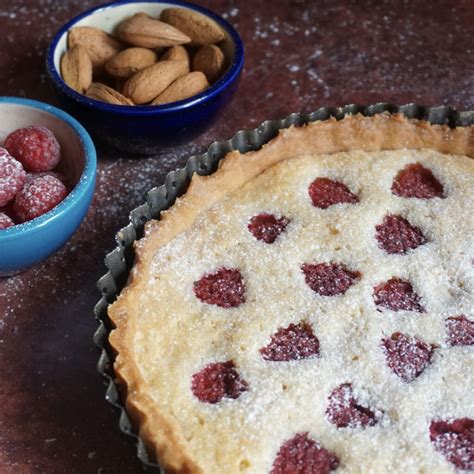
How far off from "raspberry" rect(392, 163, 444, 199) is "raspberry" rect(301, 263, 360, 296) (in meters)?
0.30

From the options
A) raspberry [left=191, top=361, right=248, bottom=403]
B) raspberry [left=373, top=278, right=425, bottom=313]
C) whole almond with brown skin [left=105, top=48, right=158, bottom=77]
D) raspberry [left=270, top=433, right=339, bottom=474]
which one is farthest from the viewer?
whole almond with brown skin [left=105, top=48, right=158, bottom=77]

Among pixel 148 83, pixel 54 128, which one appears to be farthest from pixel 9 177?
pixel 148 83

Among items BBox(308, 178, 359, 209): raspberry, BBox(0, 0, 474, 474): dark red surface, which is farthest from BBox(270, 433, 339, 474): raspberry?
BBox(308, 178, 359, 209): raspberry

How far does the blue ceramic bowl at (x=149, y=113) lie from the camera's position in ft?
6.34

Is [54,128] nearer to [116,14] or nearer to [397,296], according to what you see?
[116,14]

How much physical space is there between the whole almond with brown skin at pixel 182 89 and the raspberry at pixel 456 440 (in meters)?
1.09

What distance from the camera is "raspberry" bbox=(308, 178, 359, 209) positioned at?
73.2 inches

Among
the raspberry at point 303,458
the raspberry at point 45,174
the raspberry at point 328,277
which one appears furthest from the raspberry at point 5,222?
the raspberry at point 303,458

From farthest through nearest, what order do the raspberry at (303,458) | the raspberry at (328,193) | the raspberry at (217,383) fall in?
the raspberry at (328,193) → the raspberry at (217,383) → the raspberry at (303,458)

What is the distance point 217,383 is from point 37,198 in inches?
23.8

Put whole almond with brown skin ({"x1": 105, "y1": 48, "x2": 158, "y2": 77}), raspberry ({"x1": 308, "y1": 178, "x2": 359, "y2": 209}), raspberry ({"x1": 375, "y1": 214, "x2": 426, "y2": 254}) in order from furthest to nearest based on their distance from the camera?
1. whole almond with brown skin ({"x1": 105, "y1": 48, "x2": 158, "y2": 77})
2. raspberry ({"x1": 308, "y1": 178, "x2": 359, "y2": 209})
3. raspberry ({"x1": 375, "y1": 214, "x2": 426, "y2": 254})

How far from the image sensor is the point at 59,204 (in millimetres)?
1688

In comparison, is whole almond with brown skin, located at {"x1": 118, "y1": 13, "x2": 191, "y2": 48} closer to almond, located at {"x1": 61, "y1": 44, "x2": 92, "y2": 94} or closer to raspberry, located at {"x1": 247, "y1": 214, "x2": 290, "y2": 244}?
almond, located at {"x1": 61, "y1": 44, "x2": 92, "y2": 94}

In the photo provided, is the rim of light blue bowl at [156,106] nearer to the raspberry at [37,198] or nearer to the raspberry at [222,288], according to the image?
the raspberry at [37,198]
